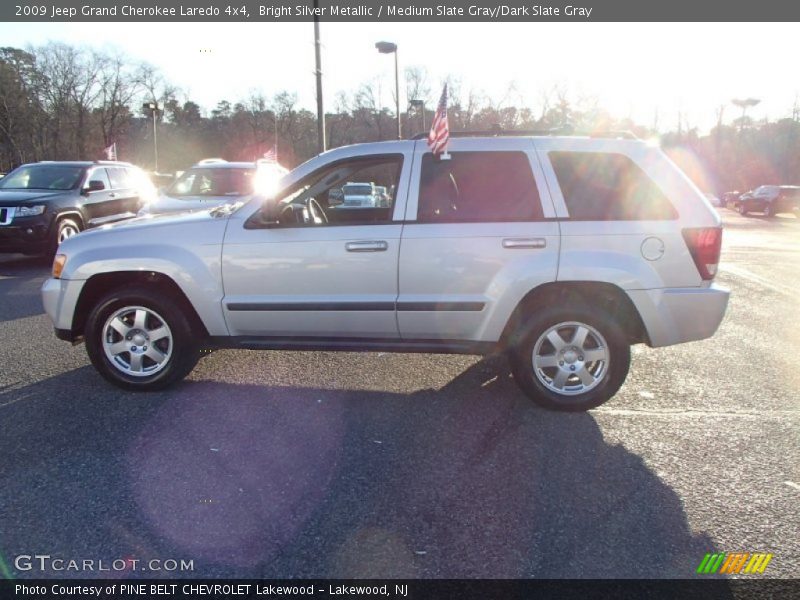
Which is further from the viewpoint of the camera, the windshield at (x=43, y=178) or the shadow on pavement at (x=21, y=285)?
the windshield at (x=43, y=178)

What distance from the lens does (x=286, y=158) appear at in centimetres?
7275

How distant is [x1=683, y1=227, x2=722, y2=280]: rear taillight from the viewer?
399 centimetres

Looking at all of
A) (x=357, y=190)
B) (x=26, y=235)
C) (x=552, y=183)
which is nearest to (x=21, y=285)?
(x=26, y=235)

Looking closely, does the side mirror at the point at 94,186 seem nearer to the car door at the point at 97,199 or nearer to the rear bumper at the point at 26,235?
the car door at the point at 97,199

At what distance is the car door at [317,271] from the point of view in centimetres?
420

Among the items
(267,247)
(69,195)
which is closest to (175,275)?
(267,247)

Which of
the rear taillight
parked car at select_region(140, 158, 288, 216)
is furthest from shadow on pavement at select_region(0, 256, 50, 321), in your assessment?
the rear taillight

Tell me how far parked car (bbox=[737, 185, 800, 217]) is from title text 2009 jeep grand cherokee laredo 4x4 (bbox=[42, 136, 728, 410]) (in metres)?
30.8

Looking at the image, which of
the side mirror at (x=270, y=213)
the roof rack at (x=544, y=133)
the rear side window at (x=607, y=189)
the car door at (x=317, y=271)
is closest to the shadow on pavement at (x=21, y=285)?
the car door at (x=317, y=271)

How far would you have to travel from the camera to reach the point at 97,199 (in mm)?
11227

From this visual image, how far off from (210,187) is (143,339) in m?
6.13

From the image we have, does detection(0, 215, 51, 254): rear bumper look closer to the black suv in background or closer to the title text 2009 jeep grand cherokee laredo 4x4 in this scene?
the black suv in background

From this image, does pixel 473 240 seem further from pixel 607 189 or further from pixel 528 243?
pixel 607 189

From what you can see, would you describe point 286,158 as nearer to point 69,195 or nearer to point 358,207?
point 69,195
